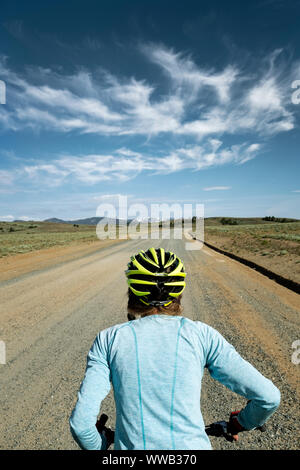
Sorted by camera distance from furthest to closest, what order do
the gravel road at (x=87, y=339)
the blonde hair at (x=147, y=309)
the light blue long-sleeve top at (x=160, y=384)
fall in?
the gravel road at (x=87, y=339), the blonde hair at (x=147, y=309), the light blue long-sleeve top at (x=160, y=384)

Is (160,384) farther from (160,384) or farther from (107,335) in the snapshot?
(107,335)

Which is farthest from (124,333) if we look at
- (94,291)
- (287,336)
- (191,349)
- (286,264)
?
(286,264)

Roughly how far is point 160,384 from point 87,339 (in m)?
3.73

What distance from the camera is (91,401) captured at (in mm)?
1342

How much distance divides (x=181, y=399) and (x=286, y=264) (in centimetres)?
1141

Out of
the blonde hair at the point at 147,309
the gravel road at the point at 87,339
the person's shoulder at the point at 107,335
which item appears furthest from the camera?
the gravel road at the point at 87,339

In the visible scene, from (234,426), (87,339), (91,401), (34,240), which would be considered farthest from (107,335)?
(34,240)

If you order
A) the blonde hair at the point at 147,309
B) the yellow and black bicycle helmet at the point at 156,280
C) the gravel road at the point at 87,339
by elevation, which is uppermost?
the yellow and black bicycle helmet at the point at 156,280

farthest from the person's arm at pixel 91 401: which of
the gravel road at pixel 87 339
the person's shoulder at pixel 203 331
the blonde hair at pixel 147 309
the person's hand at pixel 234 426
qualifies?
the gravel road at pixel 87 339

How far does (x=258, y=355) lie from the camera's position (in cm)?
401

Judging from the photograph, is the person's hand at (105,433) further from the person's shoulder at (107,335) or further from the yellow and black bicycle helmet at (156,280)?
the yellow and black bicycle helmet at (156,280)

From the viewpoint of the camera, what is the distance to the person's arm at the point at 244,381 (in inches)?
54.4

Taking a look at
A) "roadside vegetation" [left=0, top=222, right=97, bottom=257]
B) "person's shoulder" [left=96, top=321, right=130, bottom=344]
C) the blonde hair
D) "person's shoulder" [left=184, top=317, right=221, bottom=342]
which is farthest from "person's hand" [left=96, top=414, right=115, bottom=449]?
"roadside vegetation" [left=0, top=222, right=97, bottom=257]

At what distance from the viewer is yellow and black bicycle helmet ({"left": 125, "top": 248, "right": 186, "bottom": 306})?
1.83 meters
